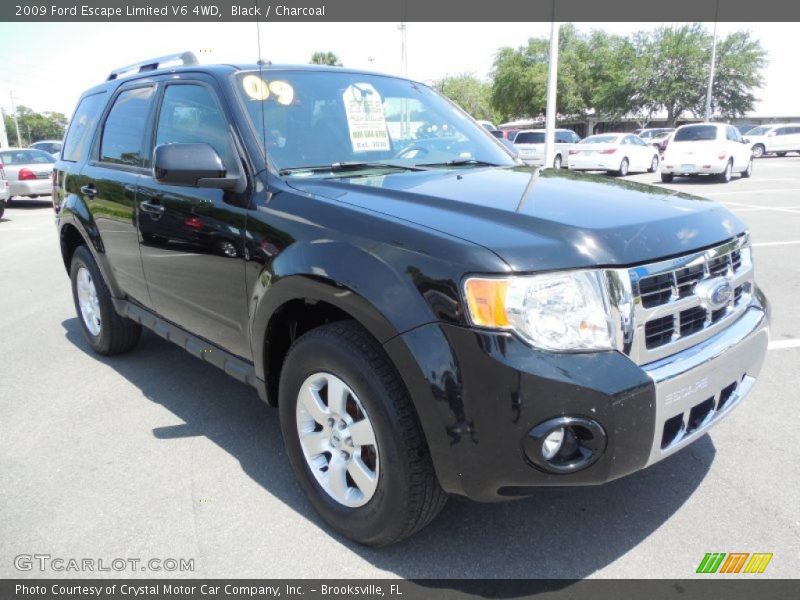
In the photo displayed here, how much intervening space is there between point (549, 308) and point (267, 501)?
64.5 inches

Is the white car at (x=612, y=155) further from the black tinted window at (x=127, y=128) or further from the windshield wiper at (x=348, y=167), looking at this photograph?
the windshield wiper at (x=348, y=167)

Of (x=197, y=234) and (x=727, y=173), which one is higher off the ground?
(x=197, y=234)

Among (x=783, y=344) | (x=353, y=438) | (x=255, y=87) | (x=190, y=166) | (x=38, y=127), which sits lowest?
(x=783, y=344)

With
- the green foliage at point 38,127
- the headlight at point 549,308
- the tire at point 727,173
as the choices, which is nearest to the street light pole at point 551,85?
the tire at point 727,173

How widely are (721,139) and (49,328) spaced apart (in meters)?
17.3

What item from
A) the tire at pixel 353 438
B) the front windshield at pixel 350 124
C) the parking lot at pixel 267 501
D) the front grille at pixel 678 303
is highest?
the front windshield at pixel 350 124

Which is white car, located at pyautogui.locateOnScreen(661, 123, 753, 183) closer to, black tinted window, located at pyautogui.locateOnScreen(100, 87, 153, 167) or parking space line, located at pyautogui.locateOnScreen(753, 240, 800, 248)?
parking space line, located at pyautogui.locateOnScreen(753, 240, 800, 248)

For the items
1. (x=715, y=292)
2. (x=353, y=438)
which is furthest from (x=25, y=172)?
(x=715, y=292)

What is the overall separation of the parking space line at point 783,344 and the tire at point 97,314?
15.2ft

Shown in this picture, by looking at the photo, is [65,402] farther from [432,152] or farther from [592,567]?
[592,567]

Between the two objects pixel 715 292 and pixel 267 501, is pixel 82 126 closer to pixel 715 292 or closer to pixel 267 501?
pixel 267 501

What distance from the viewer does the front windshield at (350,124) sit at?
3.00 metres

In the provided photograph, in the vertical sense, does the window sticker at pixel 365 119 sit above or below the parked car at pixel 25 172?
above

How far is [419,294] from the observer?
80.6 inches
